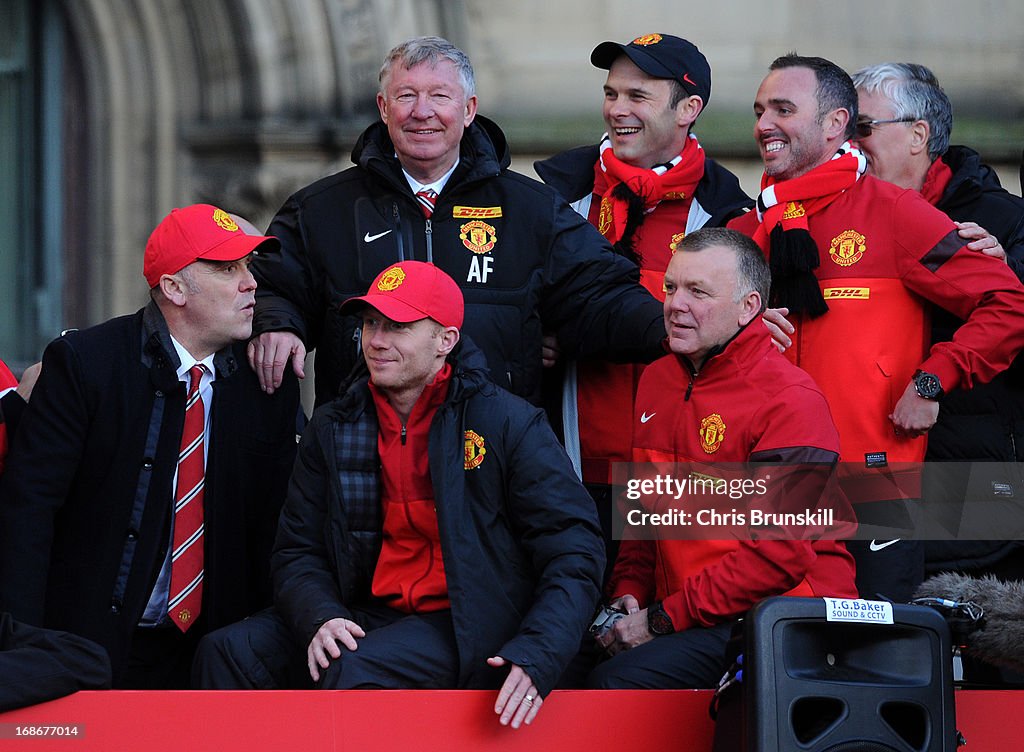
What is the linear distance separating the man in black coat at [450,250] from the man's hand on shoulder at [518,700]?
118cm

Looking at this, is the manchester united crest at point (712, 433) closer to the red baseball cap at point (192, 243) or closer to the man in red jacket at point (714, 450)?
the man in red jacket at point (714, 450)

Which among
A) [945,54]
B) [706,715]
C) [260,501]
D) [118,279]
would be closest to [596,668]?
[706,715]

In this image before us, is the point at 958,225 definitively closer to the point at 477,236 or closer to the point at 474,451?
the point at 477,236

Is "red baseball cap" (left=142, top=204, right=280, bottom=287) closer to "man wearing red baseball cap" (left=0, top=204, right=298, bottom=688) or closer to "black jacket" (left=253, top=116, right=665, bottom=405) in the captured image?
"man wearing red baseball cap" (left=0, top=204, right=298, bottom=688)

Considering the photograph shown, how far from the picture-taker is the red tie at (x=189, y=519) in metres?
4.50

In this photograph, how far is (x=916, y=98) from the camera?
16.9 ft

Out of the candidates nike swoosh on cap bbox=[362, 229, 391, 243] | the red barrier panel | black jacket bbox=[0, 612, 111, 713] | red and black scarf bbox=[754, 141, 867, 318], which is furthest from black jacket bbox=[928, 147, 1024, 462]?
black jacket bbox=[0, 612, 111, 713]

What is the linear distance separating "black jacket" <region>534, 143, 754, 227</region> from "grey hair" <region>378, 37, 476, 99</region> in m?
0.49

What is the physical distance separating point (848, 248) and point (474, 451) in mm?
1275

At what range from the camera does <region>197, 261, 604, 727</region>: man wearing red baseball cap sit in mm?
4043

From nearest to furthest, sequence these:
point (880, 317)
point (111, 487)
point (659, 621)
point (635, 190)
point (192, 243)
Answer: point (659, 621) → point (111, 487) → point (192, 243) → point (880, 317) → point (635, 190)

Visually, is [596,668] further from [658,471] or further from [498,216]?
[498,216]

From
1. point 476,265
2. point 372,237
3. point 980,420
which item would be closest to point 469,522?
point 476,265

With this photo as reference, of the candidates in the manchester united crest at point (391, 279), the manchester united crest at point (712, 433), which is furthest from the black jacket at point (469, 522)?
the manchester united crest at point (712, 433)
